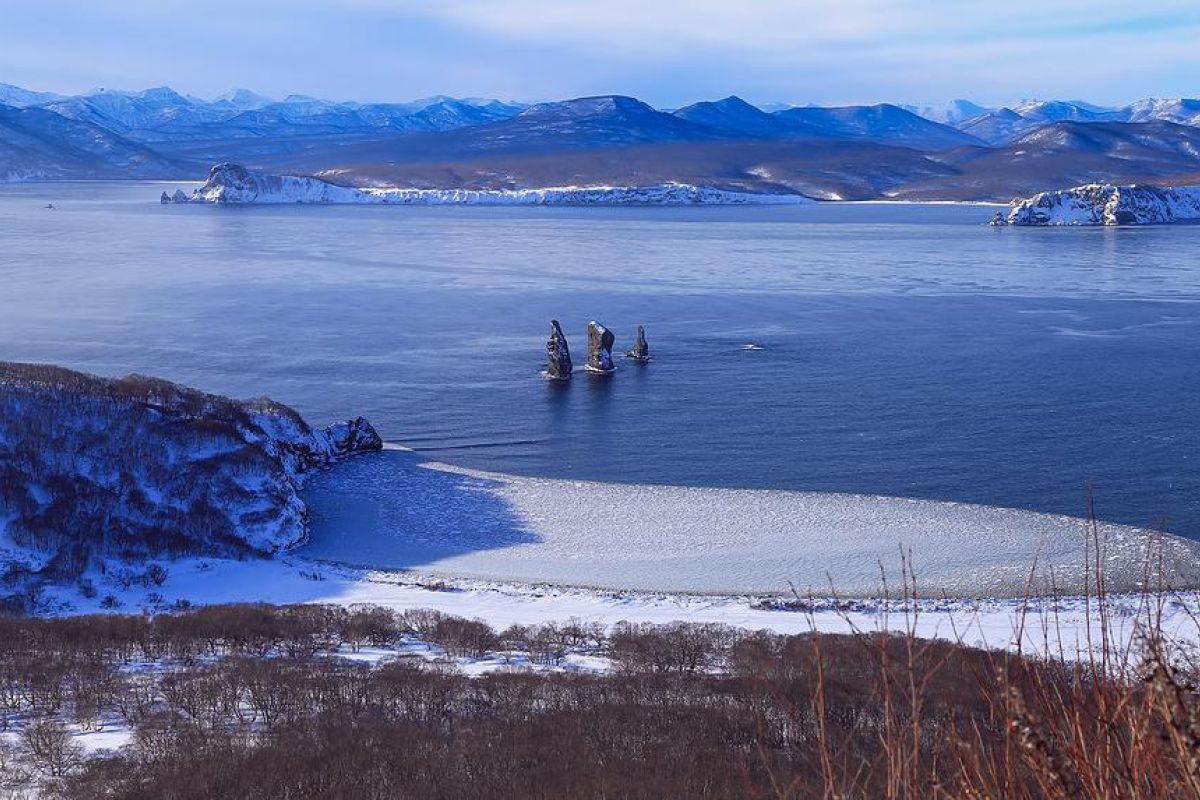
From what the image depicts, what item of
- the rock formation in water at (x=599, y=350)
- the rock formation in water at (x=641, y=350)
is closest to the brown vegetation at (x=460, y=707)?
the rock formation in water at (x=599, y=350)

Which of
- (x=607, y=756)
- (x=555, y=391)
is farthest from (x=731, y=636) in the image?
(x=555, y=391)

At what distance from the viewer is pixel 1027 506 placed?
19125mm

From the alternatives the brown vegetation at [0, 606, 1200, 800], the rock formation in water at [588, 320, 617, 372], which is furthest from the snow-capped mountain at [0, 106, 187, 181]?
the brown vegetation at [0, 606, 1200, 800]

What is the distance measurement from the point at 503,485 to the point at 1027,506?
362 inches

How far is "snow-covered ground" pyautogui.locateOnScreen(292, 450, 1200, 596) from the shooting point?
53.9 feet

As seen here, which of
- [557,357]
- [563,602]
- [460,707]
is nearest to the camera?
[460,707]

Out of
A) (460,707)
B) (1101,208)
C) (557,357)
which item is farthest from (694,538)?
(1101,208)

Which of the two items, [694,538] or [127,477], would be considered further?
[694,538]

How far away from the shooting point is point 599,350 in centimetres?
3173

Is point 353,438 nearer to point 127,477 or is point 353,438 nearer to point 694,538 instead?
point 127,477

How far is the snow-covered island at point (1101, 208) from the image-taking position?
85938mm

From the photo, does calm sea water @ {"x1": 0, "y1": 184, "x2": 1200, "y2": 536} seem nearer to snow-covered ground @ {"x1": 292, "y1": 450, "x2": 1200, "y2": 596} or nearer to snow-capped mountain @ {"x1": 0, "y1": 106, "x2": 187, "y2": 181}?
snow-covered ground @ {"x1": 292, "y1": 450, "x2": 1200, "y2": 596}

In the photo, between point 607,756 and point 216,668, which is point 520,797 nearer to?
point 607,756

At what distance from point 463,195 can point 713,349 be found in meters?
103
